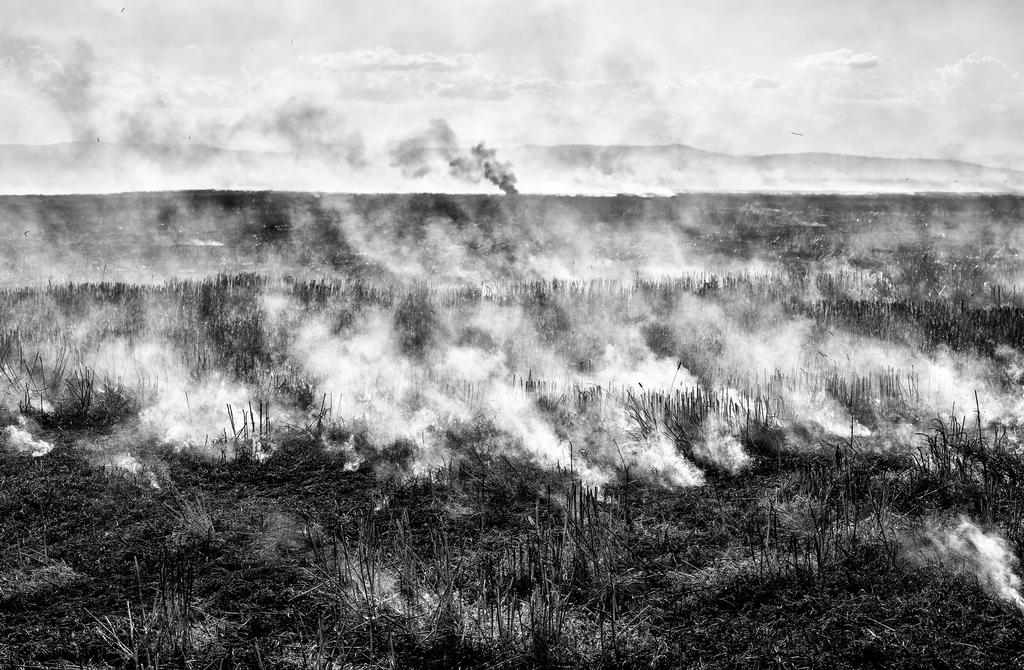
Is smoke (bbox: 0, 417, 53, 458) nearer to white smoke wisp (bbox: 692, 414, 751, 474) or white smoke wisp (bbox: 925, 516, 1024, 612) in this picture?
white smoke wisp (bbox: 692, 414, 751, 474)

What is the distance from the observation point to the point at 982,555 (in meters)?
5.42

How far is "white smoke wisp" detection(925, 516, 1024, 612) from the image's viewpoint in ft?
16.5

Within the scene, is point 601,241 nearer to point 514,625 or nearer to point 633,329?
point 633,329

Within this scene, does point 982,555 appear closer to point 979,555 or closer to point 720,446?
point 979,555

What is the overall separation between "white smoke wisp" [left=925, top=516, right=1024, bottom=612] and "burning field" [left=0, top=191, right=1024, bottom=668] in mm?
21

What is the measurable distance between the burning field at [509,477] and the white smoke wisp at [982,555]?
0.02m

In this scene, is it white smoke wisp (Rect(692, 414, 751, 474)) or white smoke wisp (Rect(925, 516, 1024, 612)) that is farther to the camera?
white smoke wisp (Rect(692, 414, 751, 474))

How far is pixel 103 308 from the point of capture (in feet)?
43.8

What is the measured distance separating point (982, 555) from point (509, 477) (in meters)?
3.35

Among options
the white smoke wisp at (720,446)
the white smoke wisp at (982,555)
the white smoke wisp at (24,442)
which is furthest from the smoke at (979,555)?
the white smoke wisp at (24,442)

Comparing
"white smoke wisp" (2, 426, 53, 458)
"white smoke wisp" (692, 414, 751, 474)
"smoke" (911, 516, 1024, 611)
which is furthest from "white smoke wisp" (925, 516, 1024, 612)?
"white smoke wisp" (2, 426, 53, 458)

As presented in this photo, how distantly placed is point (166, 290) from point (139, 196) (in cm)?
3347

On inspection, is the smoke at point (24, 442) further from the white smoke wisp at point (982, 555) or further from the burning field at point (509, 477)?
the white smoke wisp at point (982, 555)

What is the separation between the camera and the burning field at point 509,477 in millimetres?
4688
